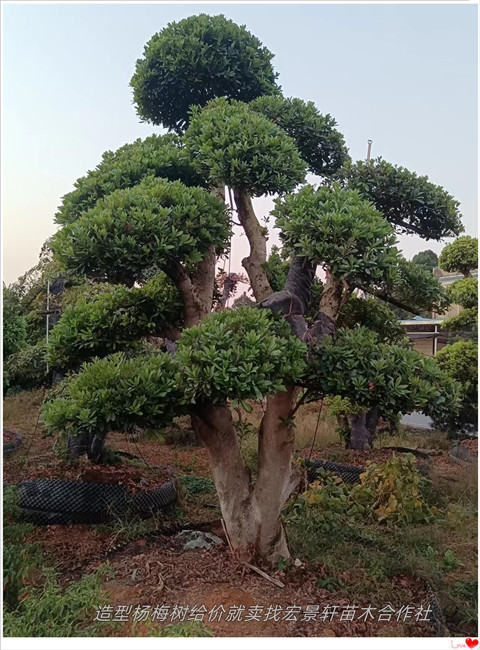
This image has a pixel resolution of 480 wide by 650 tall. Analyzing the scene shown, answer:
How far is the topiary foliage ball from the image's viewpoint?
2.48m

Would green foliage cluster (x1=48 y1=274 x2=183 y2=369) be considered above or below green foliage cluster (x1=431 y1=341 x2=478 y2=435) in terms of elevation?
above

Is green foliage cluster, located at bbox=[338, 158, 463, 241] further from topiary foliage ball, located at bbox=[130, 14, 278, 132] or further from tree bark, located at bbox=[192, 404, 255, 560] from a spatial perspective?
tree bark, located at bbox=[192, 404, 255, 560]

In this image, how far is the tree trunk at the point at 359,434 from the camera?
4.74 meters

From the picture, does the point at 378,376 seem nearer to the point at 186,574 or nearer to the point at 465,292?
the point at 186,574

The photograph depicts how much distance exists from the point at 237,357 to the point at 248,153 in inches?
34.7

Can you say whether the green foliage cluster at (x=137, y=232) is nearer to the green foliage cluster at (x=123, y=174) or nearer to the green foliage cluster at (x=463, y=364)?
the green foliage cluster at (x=123, y=174)

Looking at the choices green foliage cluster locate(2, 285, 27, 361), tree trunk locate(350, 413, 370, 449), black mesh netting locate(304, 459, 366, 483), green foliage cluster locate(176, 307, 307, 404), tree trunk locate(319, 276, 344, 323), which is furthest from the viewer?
tree trunk locate(350, 413, 370, 449)

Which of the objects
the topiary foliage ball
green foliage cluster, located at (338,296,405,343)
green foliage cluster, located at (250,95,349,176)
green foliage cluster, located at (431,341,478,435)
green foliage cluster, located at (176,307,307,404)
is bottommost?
green foliage cluster, located at (431,341,478,435)

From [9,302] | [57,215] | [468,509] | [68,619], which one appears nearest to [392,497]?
[468,509]

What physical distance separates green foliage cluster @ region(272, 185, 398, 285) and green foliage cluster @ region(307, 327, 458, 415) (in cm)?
28

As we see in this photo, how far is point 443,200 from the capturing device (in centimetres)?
238

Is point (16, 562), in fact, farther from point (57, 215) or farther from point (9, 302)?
point (9, 302)

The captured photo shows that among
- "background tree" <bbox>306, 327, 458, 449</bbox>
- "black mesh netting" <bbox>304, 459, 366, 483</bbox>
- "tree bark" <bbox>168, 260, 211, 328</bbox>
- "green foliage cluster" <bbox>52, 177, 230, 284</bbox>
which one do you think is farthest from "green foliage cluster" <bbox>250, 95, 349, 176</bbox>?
"black mesh netting" <bbox>304, 459, 366, 483</bbox>

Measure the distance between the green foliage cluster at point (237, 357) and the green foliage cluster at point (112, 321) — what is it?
0.61 metres
